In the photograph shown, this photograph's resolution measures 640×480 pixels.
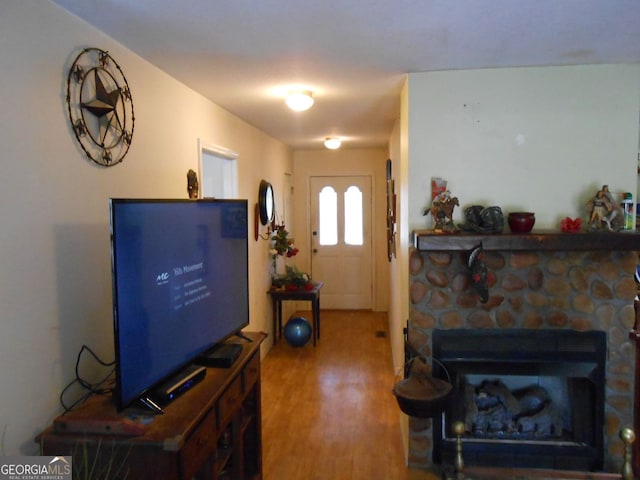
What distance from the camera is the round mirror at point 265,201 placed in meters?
4.84

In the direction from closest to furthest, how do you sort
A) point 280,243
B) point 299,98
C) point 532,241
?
point 532,241, point 299,98, point 280,243

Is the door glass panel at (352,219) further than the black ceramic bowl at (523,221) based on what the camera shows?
Yes

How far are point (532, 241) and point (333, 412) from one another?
2095 millimetres

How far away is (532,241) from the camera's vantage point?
2488mm

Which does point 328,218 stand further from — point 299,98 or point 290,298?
point 299,98

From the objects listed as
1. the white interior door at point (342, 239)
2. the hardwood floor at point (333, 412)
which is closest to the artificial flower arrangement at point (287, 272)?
the hardwood floor at point (333, 412)

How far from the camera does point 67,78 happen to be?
1.81 metres

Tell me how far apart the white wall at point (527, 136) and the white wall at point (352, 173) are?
4.02 m

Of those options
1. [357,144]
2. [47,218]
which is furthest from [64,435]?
[357,144]

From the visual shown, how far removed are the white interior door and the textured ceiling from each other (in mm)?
3744

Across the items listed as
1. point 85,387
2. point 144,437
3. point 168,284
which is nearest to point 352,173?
point 168,284

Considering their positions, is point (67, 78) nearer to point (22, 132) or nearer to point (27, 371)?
point (22, 132)

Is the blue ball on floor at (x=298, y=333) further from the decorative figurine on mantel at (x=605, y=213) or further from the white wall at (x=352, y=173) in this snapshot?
the decorative figurine on mantel at (x=605, y=213)

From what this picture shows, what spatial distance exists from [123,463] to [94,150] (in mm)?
1225
